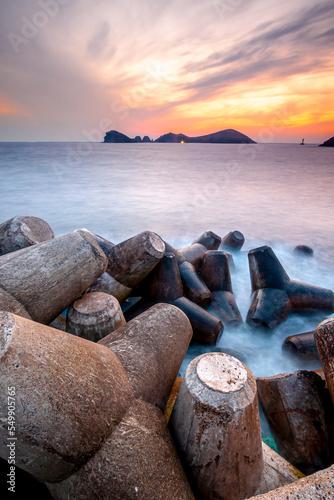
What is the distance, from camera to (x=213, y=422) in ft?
4.29

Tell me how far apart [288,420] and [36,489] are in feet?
5.54

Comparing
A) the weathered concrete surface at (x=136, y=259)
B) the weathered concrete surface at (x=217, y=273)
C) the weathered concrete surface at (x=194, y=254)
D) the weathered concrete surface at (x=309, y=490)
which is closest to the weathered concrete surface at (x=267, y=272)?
the weathered concrete surface at (x=217, y=273)

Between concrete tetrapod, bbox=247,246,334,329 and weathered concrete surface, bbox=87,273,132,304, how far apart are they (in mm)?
1827

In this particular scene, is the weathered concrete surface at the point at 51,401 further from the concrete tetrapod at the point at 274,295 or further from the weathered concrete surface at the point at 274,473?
the concrete tetrapod at the point at 274,295

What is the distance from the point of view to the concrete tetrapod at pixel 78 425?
103 centimetres

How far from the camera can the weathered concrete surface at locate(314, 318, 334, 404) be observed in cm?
180

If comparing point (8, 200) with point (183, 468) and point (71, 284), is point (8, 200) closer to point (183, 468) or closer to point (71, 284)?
point (71, 284)

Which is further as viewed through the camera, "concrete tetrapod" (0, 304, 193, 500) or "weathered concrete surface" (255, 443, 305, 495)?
"weathered concrete surface" (255, 443, 305, 495)

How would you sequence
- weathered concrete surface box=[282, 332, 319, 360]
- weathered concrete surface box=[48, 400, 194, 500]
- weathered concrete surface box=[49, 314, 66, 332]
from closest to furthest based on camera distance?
weathered concrete surface box=[48, 400, 194, 500] < weathered concrete surface box=[49, 314, 66, 332] < weathered concrete surface box=[282, 332, 319, 360]

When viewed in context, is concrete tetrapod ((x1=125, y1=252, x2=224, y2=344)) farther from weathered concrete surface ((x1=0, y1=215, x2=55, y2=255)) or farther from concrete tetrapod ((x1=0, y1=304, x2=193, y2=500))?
concrete tetrapod ((x1=0, y1=304, x2=193, y2=500))

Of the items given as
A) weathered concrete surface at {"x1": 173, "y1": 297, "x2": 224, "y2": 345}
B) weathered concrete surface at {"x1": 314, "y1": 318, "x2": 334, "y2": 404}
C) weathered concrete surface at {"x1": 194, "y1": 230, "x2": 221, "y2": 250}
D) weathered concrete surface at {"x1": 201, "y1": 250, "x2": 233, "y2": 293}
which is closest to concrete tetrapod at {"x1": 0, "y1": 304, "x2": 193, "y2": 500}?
weathered concrete surface at {"x1": 314, "y1": 318, "x2": 334, "y2": 404}

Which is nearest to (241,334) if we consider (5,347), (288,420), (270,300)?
(270,300)

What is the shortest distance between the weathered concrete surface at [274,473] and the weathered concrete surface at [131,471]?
487 mm

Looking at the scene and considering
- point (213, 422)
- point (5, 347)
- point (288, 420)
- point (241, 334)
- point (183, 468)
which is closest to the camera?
point (5, 347)
